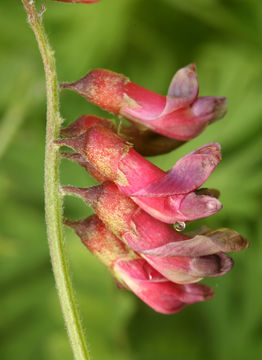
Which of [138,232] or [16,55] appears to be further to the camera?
[16,55]

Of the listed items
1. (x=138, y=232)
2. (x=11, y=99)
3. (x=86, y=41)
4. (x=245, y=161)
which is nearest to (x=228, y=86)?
(x=245, y=161)

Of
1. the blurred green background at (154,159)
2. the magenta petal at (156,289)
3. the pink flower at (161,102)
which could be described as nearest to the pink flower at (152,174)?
the pink flower at (161,102)

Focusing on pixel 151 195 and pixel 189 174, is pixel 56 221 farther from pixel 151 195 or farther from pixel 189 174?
pixel 189 174

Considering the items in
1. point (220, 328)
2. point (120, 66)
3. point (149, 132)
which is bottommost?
point (220, 328)

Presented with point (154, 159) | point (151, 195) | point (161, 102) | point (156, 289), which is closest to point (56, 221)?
point (151, 195)

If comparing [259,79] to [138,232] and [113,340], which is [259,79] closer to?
[113,340]

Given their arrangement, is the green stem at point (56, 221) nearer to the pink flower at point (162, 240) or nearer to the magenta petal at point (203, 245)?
the pink flower at point (162, 240)

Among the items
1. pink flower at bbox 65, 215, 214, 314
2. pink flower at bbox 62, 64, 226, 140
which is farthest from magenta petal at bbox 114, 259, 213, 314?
pink flower at bbox 62, 64, 226, 140
